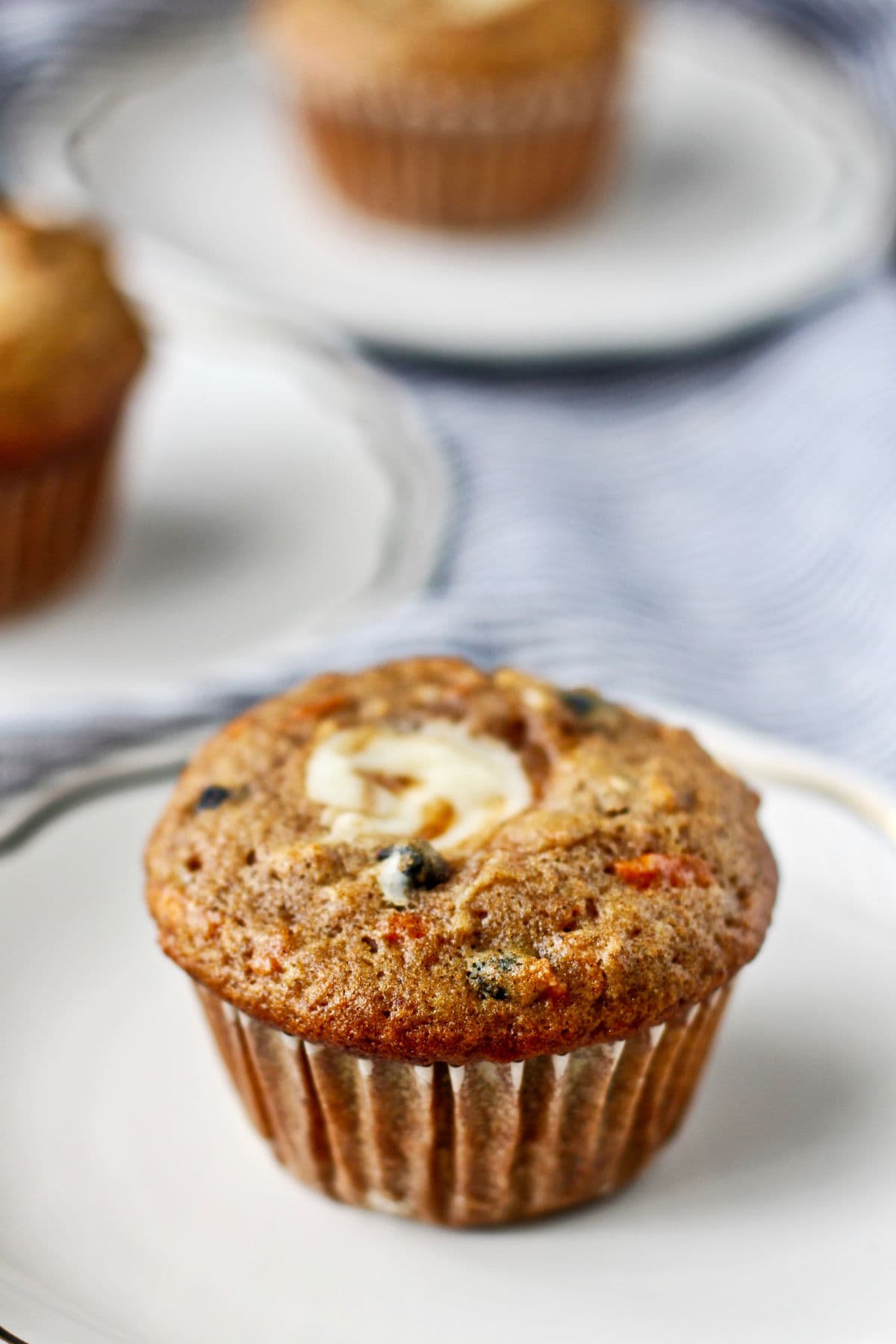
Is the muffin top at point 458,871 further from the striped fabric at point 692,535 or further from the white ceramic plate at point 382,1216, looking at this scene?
the striped fabric at point 692,535

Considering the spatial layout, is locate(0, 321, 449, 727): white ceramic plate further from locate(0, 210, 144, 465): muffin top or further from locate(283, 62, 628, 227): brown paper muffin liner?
locate(283, 62, 628, 227): brown paper muffin liner

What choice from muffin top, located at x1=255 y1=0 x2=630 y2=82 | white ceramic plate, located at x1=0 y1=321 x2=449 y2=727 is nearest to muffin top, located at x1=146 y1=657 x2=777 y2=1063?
white ceramic plate, located at x1=0 y1=321 x2=449 y2=727

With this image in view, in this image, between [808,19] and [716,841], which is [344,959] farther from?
[808,19]

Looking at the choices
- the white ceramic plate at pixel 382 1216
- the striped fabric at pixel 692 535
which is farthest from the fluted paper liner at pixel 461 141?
the white ceramic plate at pixel 382 1216

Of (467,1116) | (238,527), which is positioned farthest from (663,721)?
(238,527)

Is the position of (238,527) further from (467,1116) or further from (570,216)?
(467,1116)

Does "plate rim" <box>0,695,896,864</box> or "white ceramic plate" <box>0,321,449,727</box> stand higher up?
"plate rim" <box>0,695,896,864</box>

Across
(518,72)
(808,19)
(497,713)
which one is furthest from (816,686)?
(808,19)
